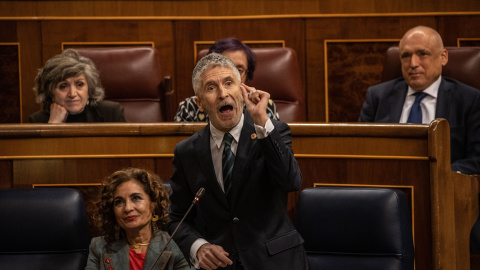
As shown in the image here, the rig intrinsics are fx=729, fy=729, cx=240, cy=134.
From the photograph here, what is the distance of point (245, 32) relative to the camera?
6.59 feet

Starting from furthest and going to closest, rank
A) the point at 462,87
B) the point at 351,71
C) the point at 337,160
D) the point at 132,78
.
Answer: the point at 351,71
the point at 132,78
the point at 462,87
the point at 337,160

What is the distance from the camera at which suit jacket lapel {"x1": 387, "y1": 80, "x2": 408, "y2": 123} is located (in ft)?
5.43

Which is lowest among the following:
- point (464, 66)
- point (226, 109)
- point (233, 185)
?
point (233, 185)

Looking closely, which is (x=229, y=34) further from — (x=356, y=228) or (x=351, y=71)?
(x=356, y=228)

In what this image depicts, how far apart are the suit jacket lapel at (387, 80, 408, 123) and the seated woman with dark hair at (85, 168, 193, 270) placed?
663 millimetres

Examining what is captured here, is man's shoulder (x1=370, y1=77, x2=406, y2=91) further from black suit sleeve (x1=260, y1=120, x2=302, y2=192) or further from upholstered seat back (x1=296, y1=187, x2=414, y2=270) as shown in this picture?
black suit sleeve (x1=260, y1=120, x2=302, y2=192)

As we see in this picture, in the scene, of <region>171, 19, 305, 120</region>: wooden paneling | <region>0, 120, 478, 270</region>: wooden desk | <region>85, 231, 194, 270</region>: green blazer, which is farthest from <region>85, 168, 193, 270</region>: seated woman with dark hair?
<region>171, 19, 305, 120</region>: wooden paneling

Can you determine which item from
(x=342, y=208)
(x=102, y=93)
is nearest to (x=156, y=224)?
(x=342, y=208)

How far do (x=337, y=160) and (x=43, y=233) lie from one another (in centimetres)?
51

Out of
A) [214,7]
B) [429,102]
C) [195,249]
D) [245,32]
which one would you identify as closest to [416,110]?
[429,102]

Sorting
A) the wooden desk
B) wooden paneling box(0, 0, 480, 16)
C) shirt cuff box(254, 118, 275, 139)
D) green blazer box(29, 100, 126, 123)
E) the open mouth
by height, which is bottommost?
the wooden desk

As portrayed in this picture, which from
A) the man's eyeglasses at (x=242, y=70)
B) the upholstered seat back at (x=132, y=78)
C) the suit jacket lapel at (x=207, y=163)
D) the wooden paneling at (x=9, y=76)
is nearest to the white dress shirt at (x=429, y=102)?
the man's eyeglasses at (x=242, y=70)

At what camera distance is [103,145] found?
1310 millimetres

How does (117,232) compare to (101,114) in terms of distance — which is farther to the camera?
(101,114)
